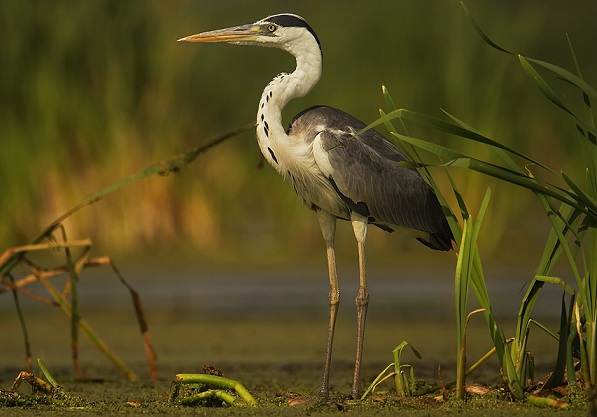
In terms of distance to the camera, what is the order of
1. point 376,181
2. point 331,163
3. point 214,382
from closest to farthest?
point 214,382, point 331,163, point 376,181

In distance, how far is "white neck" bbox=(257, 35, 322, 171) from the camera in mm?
6289

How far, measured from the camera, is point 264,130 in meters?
6.33

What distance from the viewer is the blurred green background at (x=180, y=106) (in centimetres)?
1274

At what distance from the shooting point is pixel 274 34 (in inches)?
259

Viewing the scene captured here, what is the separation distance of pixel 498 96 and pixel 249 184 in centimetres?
328

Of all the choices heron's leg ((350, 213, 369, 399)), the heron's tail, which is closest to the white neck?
heron's leg ((350, 213, 369, 399))

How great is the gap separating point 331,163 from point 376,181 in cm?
24

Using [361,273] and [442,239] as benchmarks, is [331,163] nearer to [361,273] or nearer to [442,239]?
[361,273]

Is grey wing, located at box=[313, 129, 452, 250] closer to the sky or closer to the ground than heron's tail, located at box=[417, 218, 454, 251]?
closer to the sky

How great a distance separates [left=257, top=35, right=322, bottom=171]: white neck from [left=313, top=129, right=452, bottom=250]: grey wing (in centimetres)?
18

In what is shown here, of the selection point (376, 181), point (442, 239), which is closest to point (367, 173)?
point (376, 181)

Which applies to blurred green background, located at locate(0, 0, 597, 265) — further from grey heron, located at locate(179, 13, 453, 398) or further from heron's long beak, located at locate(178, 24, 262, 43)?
grey heron, located at locate(179, 13, 453, 398)

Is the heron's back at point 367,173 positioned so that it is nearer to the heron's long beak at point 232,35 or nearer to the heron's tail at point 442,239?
the heron's tail at point 442,239

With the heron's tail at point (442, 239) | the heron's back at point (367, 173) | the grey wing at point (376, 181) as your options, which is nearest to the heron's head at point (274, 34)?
the heron's back at point (367, 173)
